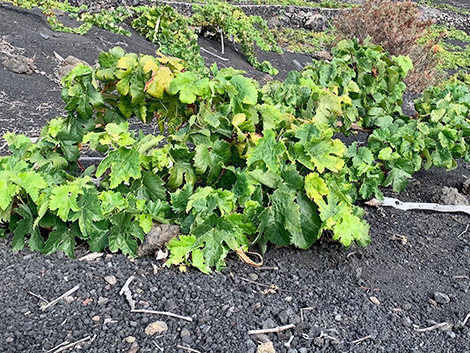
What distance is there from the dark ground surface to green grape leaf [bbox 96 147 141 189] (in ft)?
1.30

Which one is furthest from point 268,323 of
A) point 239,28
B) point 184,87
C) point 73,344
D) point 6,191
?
point 239,28

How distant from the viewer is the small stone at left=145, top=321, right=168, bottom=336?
7.00 ft

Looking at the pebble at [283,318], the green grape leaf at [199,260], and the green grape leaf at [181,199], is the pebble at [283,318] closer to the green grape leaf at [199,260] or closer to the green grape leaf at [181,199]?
the green grape leaf at [199,260]

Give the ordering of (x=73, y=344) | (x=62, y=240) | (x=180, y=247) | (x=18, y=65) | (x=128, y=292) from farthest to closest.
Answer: (x=18, y=65) < (x=62, y=240) < (x=180, y=247) < (x=128, y=292) < (x=73, y=344)

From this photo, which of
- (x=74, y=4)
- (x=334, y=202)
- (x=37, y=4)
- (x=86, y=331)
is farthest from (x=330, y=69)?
(x=74, y=4)

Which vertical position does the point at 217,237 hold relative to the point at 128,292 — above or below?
above

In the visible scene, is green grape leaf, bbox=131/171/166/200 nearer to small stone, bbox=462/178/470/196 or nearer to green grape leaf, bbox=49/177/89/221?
green grape leaf, bbox=49/177/89/221

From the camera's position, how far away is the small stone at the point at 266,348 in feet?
6.88

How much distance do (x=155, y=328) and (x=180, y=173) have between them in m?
0.90

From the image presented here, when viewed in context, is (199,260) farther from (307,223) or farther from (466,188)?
(466,188)

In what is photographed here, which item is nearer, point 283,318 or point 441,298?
point 283,318

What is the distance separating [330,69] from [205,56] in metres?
4.24

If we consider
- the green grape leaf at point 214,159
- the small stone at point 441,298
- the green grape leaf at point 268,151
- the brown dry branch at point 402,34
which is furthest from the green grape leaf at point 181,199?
the brown dry branch at point 402,34

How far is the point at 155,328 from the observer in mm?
2158
